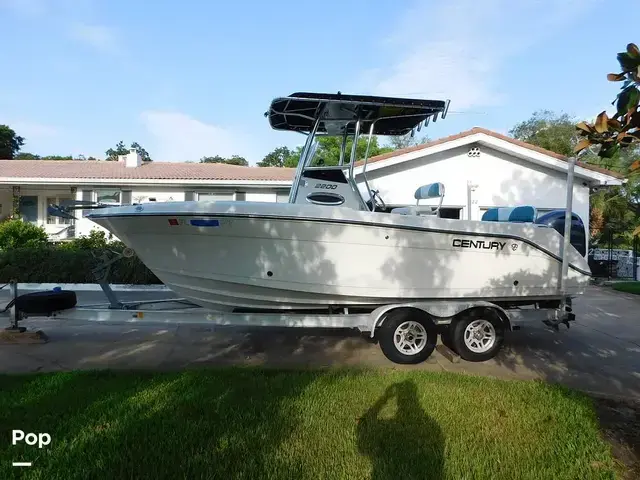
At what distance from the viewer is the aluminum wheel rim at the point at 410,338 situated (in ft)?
18.4

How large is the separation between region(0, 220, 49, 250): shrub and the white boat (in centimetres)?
1022

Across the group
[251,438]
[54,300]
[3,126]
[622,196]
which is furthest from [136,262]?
[3,126]

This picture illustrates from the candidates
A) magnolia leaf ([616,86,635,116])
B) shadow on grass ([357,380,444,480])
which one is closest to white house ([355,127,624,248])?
shadow on grass ([357,380,444,480])

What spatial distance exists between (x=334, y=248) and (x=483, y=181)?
9.37 metres

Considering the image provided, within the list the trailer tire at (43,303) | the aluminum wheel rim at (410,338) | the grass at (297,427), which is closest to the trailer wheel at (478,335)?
the aluminum wheel rim at (410,338)

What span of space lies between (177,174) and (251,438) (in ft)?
47.6

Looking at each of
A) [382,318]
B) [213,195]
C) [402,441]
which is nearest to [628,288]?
[382,318]

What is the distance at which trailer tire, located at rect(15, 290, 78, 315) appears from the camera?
5523 mm

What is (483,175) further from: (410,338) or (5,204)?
(5,204)

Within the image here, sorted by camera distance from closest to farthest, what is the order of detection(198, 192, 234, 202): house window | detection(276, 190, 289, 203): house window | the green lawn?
1. the green lawn
2. detection(198, 192, 234, 202): house window
3. detection(276, 190, 289, 203): house window

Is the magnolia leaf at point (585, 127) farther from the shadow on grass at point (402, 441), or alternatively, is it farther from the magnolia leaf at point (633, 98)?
the shadow on grass at point (402, 441)

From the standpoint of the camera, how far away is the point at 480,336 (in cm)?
589

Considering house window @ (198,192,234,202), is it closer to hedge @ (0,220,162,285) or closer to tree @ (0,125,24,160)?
hedge @ (0,220,162,285)

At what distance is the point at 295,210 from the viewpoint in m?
5.14
